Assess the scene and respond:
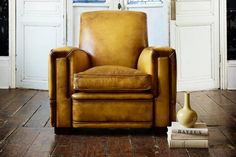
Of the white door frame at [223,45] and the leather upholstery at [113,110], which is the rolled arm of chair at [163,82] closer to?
the leather upholstery at [113,110]

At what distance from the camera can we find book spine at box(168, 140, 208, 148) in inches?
111

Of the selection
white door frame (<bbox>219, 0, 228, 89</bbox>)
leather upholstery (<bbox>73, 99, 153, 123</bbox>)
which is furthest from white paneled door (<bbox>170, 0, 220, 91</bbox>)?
leather upholstery (<bbox>73, 99, 153, 123</bbox>)

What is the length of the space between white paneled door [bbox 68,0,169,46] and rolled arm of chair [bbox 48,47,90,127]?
7.42 feet

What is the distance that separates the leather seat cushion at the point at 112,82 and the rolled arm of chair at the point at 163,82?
0.26 ft

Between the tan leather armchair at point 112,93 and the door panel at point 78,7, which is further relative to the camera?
the door panel at point 78,7

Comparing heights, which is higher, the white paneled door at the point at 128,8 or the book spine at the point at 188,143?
the white paneled door at the point at 128,8

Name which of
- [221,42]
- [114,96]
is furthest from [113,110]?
[221,42]

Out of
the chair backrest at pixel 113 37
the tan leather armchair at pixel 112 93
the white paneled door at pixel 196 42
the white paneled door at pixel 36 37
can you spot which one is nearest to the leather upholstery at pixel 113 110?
the tan leather armchair at pixel 112 93

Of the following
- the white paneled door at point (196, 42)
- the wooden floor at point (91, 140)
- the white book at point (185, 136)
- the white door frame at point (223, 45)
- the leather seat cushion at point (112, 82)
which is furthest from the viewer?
the white door frame at point (223, 45)

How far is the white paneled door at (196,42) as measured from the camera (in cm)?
535

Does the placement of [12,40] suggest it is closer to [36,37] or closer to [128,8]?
[36,37]

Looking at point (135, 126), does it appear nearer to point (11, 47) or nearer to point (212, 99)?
point (212, 99)

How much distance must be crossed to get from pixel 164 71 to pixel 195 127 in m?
0.51

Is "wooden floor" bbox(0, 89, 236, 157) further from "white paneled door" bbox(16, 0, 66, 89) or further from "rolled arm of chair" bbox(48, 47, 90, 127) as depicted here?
"white paneled door" bbox(16, 0, 66, 89)
